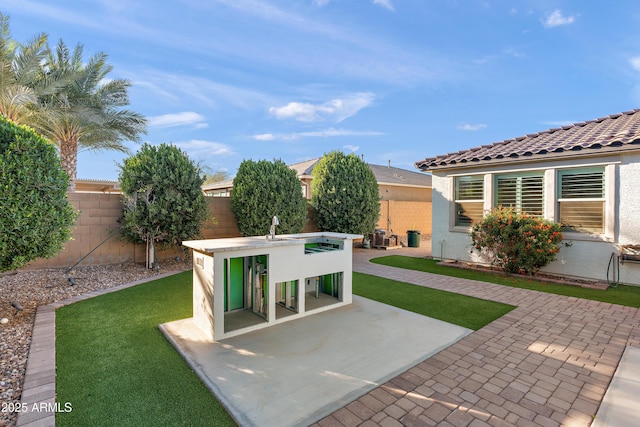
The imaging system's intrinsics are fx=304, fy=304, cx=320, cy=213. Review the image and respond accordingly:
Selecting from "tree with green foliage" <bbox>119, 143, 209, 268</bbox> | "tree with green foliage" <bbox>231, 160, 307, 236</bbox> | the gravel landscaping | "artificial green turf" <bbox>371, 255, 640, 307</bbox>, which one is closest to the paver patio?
the gravel landscaping

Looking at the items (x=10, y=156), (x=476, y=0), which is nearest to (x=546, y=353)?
(x=10, y=156)

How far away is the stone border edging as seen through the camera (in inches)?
94.7

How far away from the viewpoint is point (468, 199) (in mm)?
9586

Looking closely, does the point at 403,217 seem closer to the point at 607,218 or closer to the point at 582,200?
the point at 582,200

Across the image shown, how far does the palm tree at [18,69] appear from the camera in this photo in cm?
1022

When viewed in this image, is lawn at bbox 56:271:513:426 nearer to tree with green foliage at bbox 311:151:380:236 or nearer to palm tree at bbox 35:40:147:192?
tree with green foliage at bbox 311:151:380:236

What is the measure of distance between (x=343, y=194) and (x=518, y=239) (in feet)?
20.2

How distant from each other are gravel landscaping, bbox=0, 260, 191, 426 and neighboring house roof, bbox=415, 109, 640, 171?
28.9 ft

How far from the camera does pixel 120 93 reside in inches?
505

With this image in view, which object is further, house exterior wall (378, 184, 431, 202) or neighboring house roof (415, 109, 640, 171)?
house exterior wall (378, 184, 431, 202)

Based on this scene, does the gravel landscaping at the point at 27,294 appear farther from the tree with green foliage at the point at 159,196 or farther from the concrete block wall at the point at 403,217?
the concrete block wall at the point at 403,217

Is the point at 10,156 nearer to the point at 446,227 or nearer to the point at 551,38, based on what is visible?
the point at 446,227

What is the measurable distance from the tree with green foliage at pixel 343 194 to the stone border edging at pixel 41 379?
8.86m

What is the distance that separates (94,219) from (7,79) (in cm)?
693
